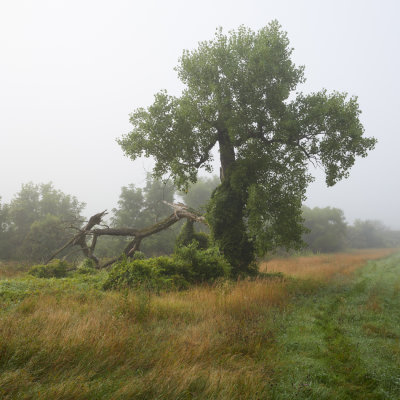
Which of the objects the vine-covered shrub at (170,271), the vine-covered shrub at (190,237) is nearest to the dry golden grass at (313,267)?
the vine-covered shrub at (190,237)

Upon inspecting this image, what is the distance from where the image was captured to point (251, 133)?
15.6 meters

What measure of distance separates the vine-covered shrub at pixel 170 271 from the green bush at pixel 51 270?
707 cm

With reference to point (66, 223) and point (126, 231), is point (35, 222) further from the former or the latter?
point (126, 231)

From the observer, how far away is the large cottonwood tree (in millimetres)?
13906

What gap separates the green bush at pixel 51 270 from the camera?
52.6 ft

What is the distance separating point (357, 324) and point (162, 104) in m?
14.1

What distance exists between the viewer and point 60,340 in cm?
457

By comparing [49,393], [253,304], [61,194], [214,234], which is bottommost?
[253,304]

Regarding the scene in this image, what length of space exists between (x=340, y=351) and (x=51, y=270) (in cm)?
1655

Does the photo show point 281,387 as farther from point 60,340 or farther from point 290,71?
point 290,71

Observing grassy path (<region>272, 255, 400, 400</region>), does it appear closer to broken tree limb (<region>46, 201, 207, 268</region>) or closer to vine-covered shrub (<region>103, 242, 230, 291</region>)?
vine-covered shrub (<region>103, 242, 230, 291</region>)

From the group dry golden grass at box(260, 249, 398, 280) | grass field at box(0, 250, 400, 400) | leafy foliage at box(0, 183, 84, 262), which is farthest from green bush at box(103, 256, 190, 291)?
leafy foliage at box(0, 183, 84, 262)

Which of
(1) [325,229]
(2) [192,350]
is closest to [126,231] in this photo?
(2) [192,350]

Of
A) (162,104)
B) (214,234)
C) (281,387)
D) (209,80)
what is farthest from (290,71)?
(281,387)
